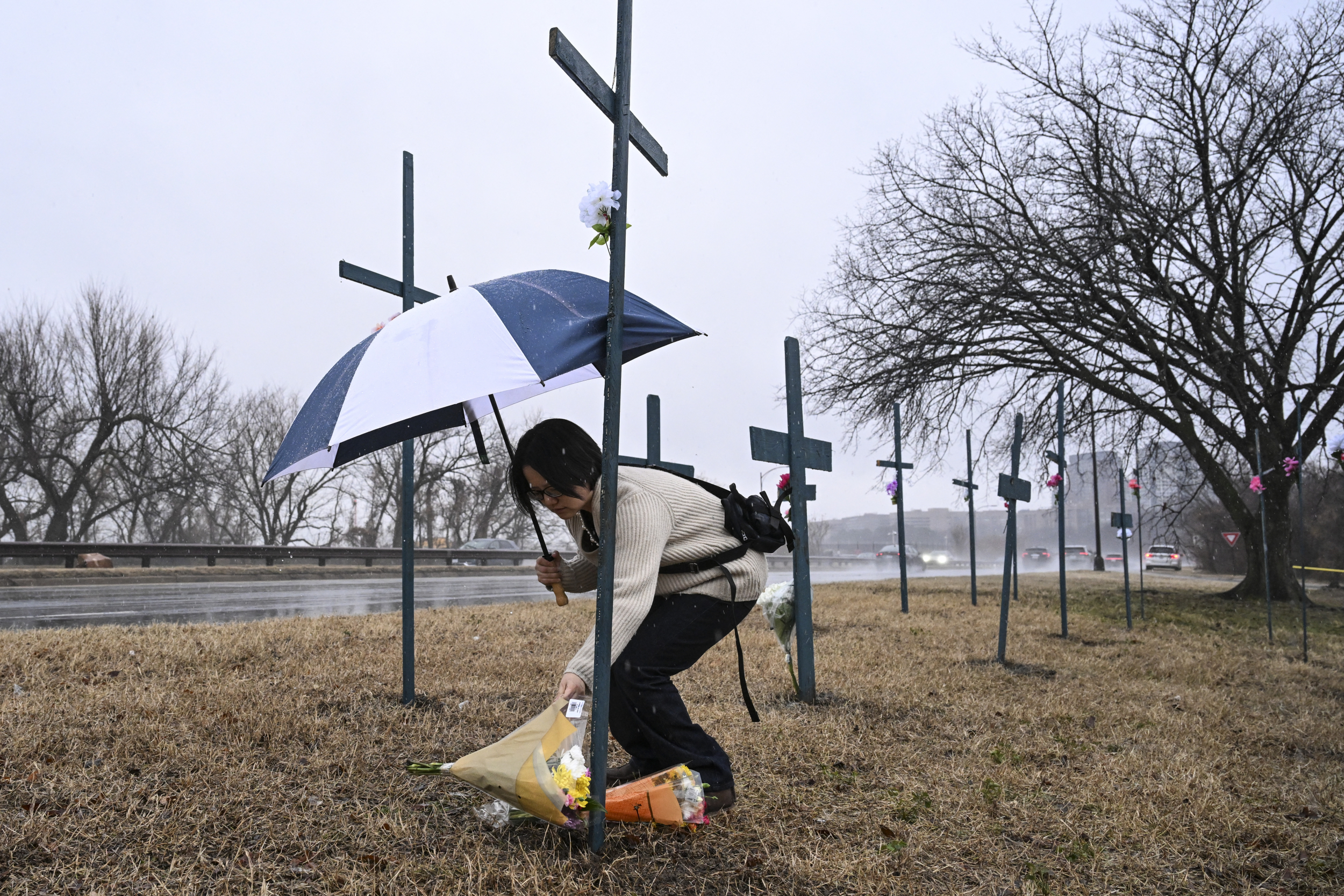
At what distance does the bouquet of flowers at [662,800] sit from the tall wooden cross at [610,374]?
182mm

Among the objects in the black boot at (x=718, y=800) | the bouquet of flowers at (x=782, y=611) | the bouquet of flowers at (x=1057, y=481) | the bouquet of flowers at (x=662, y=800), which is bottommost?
the black boot at (x=718, y=800)

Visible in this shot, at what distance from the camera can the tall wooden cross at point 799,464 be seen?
5.14 meters

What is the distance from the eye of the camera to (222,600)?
12.6 metres

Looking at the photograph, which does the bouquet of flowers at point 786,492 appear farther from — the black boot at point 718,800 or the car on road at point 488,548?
the car on road at point 488,548

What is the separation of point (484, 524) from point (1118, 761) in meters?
37.4

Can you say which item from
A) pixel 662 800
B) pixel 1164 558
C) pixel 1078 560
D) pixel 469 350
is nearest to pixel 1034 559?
pixel 1078 560

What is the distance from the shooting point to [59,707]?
3955 millimetres

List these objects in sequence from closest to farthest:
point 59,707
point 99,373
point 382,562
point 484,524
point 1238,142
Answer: point 59,707 < point 1238,142 < point 99,373 < point 382,562 < point 484,524

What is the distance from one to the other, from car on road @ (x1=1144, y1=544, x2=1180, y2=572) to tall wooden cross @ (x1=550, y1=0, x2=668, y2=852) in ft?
146

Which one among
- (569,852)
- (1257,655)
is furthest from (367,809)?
(1257,655)

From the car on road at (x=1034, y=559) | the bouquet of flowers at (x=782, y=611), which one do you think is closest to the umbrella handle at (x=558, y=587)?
the bouquet of flowers at (x=782, y=611)

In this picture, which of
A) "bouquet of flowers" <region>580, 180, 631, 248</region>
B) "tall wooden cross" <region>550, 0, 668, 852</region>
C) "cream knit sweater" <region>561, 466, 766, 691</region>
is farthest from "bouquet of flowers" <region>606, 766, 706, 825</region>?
"bouquet of flowers" <region>580, 180, 631, 248</region>

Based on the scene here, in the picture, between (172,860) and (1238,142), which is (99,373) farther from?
(1238,142)

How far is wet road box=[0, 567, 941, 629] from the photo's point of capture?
9711 mm
